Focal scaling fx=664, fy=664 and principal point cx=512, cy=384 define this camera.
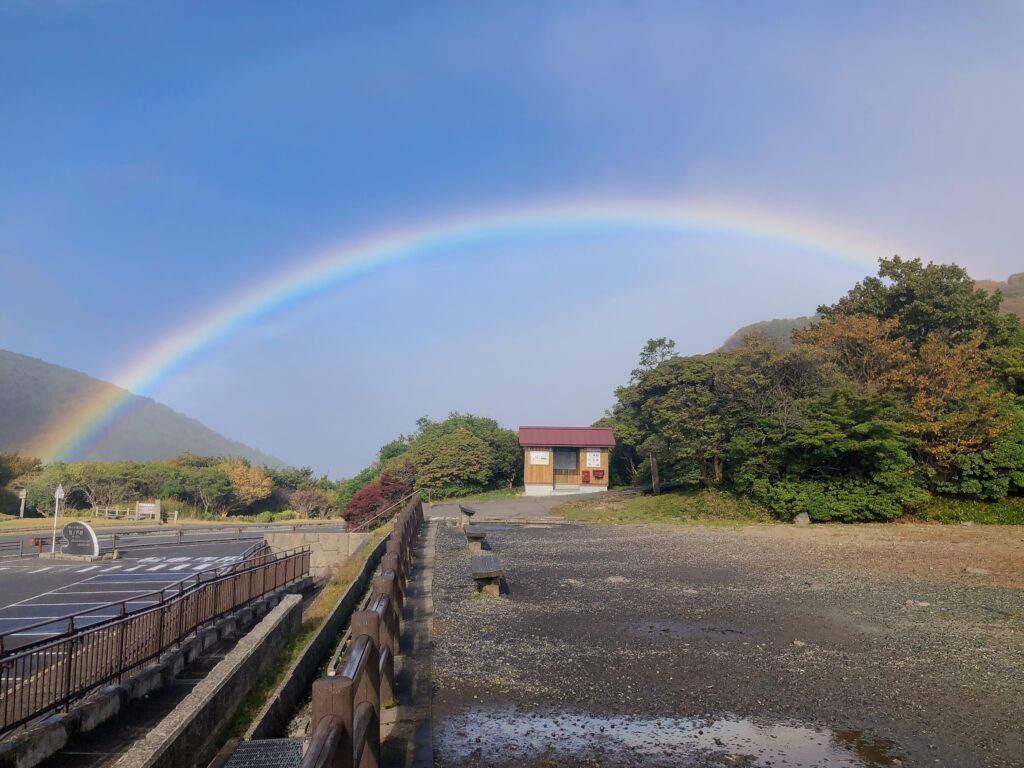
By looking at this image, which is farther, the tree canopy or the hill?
the hill

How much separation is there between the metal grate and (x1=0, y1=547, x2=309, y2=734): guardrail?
2563 millimetres

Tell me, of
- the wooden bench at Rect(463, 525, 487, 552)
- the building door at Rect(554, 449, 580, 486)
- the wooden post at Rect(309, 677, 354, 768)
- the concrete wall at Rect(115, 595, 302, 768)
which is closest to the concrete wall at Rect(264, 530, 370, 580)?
the wooden bench at Rect(463, 525, 487, 552)

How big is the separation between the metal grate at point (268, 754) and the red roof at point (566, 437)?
31975mm

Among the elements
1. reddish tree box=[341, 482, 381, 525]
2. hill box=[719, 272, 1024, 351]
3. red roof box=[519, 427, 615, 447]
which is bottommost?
reddish tree box=[341, 482, 381, 525]

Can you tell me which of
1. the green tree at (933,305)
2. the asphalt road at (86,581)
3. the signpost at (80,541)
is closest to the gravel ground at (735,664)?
the asphalt road at (86,581)

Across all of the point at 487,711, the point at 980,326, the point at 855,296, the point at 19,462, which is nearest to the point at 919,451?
the point at 980,326

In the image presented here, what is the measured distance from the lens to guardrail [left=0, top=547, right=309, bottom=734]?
5824 millimetres

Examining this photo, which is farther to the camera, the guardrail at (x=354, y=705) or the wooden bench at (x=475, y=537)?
the wooden bench at (x=475, y=537)

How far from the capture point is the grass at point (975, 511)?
61.3 feet

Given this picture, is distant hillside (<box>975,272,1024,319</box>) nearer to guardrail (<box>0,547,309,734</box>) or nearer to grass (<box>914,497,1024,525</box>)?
grass (<box>914,497,1024,525</box>)

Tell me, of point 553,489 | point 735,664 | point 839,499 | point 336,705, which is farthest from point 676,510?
point 336,705

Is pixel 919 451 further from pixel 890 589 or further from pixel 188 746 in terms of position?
pixel 188 746

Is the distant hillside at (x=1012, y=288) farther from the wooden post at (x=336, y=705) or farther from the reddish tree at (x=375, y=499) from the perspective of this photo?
the wooden post at (x=336, y=705)

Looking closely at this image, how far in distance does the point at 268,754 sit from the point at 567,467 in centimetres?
3340
